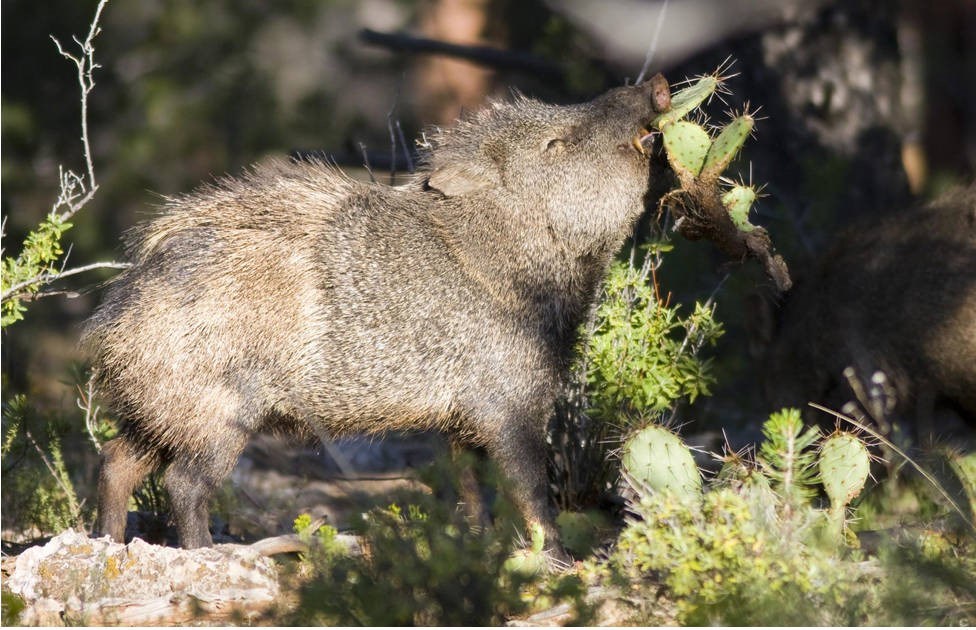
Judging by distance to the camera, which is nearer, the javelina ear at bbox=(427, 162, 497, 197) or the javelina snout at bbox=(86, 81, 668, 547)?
the javelina snout at bbox=(86, 81, 668, 547)

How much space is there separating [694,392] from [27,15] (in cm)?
652

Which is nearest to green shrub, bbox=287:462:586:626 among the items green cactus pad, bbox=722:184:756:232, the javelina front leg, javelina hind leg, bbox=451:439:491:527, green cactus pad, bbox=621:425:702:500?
green cactus pad, bbox=621:425:702:500

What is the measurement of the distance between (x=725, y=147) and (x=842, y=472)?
3.86ft

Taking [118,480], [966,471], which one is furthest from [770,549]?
[118,480]

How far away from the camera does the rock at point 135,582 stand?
12.4ft

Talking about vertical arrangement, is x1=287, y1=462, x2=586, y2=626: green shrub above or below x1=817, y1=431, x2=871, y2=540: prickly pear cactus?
below

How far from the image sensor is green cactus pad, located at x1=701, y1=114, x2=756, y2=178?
4059 mm

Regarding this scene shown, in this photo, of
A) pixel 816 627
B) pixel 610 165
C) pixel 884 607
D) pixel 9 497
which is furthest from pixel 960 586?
pixel 9 497

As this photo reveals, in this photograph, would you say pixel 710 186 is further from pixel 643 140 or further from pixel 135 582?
pixel 135 582

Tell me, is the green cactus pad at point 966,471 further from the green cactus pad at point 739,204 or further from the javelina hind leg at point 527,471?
the javelina hind leg at point 527,471

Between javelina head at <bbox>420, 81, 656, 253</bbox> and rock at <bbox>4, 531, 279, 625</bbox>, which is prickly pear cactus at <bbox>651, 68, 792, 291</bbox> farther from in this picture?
rock at <bbox>4, 531, 279, 625</bbox>

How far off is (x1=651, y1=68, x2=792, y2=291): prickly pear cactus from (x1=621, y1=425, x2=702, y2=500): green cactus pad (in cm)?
78

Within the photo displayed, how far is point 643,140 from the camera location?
4469mm

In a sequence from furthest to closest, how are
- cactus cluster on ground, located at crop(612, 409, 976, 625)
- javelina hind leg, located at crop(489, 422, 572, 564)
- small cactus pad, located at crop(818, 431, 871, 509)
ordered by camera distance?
javelina hind leg, located at crop(489, 422, 572, 564) → small cactus pad, located at crop(818, 431, 871, 509) → cactus cluster on ground, located at crop(612, 409, 976, 625)
